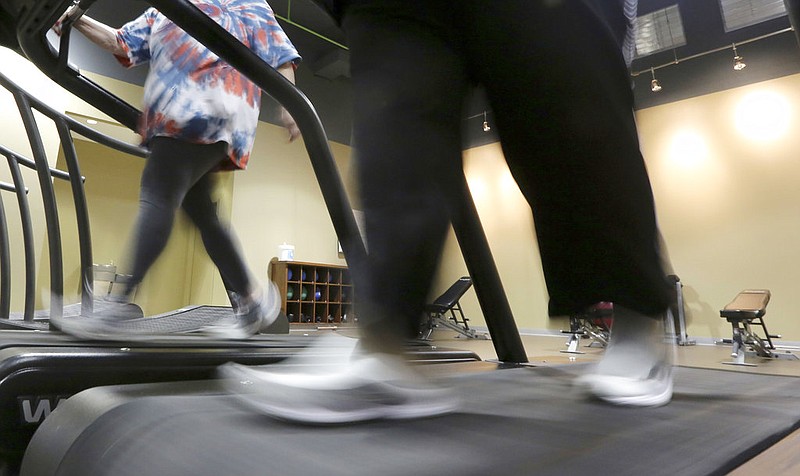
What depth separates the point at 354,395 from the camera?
675 mm

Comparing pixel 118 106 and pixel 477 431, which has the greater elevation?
pixel 118 106

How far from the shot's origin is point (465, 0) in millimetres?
804

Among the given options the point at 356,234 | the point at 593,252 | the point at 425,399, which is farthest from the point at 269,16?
the point at 425,399

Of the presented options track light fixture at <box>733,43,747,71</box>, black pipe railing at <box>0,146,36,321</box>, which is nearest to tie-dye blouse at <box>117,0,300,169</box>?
black pipe railing at <box>0,146,36,321</box>

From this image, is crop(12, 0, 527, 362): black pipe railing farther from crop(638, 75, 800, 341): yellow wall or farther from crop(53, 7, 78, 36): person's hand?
crop(638, 75, 800, 341): yellow wall

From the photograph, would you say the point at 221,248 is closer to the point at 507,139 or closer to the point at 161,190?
the point at 161,190

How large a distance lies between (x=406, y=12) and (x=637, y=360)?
0.70m

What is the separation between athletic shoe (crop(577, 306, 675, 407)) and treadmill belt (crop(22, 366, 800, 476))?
0.18ft

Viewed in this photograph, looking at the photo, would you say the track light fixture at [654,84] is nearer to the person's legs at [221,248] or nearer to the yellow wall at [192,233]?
the yellow wall at [192,233]

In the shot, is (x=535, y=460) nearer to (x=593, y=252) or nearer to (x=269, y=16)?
(x=593, y=252)

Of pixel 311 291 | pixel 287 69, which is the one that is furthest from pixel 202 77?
pixel 311 291

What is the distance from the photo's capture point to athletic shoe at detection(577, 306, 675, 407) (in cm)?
85

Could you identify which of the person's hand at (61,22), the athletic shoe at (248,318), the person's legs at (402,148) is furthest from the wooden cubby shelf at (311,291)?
the person's legs at (402,148)

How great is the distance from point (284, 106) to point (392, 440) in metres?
1.02
